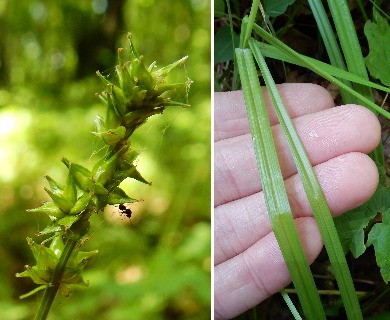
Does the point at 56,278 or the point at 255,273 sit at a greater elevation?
the point at 56,278

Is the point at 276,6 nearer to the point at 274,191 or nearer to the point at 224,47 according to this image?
the point at 224,47

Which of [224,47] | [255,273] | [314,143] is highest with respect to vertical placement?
[224,47]

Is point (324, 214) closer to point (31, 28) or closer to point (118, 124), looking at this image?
point (118, 124)

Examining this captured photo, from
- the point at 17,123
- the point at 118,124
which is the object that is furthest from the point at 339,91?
the point at 17,123

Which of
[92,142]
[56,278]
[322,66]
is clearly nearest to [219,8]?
[322,66]

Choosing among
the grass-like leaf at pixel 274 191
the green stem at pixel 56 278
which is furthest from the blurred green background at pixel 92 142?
the green stem at pixel 56 278
